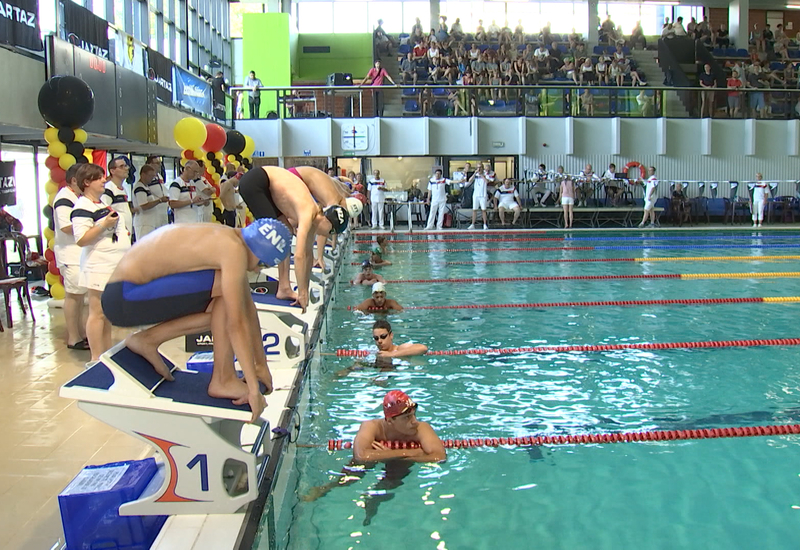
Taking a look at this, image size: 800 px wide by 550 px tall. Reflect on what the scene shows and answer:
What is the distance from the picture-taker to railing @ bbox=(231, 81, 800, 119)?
18.8m

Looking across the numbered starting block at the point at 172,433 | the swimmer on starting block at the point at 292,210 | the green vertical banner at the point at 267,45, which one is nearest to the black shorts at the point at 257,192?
the swimmer on starting block at the point at 292,210

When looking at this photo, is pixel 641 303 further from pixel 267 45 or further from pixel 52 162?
pixel 267 45

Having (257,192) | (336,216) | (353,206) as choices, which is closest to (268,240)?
(336,216)

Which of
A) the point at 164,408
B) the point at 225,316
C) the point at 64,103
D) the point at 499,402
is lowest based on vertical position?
the point at 499,402

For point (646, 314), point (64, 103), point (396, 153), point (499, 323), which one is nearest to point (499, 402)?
point (499, 323)

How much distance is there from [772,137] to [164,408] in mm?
20987

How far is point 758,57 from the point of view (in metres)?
23.9

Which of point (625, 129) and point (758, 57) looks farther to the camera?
point (758, 57)

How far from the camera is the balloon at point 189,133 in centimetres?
972

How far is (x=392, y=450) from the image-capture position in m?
3.77

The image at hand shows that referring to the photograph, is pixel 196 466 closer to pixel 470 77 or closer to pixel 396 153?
pixel 396 153

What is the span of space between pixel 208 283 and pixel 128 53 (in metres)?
8.86

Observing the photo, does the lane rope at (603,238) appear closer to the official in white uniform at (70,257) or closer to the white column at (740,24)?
the official in white uniform at (70,257)

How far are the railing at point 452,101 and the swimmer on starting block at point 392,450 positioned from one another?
15.6m
